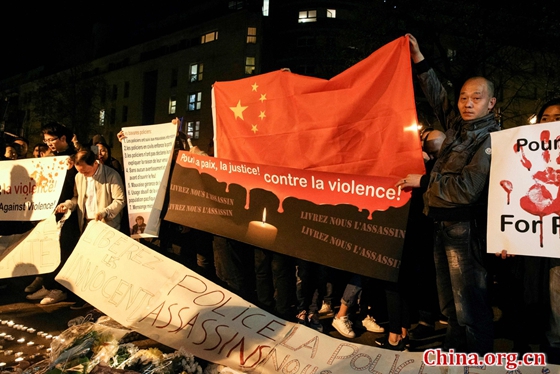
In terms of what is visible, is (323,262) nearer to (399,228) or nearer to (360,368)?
(399,228)

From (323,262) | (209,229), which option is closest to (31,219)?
(209,229)

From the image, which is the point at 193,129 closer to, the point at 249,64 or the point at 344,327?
the point at 249,64

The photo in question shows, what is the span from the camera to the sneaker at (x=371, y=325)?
4.73 metres

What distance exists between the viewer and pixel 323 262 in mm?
3967

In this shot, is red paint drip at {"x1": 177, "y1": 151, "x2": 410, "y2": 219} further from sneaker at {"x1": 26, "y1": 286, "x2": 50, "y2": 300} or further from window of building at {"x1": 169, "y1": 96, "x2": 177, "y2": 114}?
window of building at {"x1": 169, "y1": 96, "x2": 177, "y2": 114}

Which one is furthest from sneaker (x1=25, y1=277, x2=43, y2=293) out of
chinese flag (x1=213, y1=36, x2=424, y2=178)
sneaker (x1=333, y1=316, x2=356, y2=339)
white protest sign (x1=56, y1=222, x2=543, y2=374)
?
sneaker (x1=333, y1=316, x2=356, y2=339)

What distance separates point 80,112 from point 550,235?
43.6 metres

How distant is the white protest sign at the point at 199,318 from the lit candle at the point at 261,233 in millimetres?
675

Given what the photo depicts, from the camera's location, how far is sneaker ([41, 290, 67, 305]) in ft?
17.9

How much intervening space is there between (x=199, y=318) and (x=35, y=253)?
2.73 meters

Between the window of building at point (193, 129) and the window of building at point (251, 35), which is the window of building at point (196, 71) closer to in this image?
the window of building at point (193, 129)

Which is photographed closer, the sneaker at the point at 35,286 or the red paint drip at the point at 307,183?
the red paint drip at the point at 307,183

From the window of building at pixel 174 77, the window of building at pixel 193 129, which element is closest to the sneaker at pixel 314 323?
the window of building at pixel 193 129

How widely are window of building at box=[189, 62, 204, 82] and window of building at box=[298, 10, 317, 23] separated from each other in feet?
32.1
